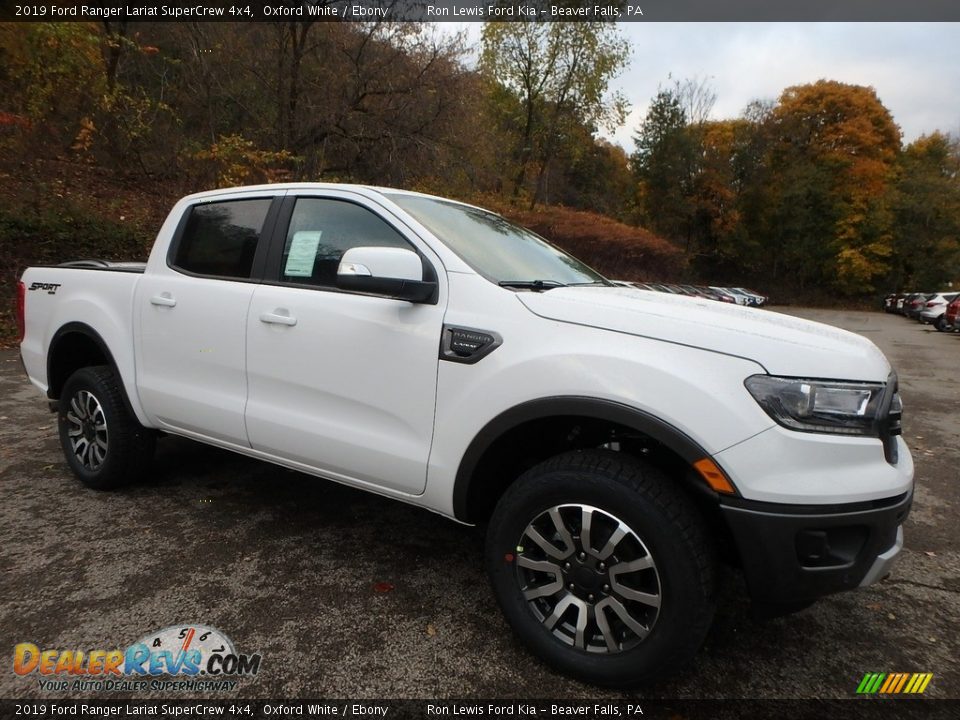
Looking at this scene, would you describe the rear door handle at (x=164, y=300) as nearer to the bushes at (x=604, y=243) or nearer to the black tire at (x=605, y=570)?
the black tire at (x=605, y=570)

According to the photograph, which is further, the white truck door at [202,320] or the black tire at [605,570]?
the white truck door at [202,320]

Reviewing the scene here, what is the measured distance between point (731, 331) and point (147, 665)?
2.36 meters

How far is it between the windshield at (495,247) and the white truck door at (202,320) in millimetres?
917

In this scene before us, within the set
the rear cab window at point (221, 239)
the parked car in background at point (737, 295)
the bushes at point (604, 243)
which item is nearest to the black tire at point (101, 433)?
the rear cab window at point (221, 239)

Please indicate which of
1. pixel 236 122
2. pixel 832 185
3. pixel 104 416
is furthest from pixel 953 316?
pixel 832 185

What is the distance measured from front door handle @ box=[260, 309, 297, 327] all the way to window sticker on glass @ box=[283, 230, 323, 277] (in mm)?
215

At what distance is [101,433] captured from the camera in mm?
3652

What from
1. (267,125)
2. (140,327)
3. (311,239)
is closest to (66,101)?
(267,125)

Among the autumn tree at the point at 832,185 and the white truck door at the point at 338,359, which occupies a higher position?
the autumn tree at the point at 832,185

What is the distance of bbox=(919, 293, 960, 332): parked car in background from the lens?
2233cm

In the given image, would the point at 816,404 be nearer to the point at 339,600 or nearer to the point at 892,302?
the point at 339,600

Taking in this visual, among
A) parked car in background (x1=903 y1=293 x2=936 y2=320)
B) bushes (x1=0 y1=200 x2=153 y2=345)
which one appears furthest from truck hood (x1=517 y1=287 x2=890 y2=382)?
parked car in background (x1=903 y1=293 x2=936 y2=320)

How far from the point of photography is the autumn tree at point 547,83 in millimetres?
33812

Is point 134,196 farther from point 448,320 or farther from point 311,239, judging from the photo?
point 448,320
